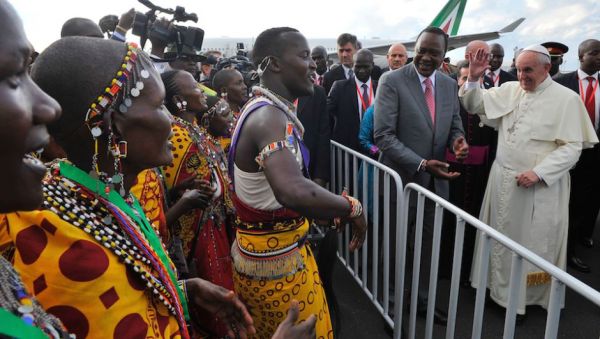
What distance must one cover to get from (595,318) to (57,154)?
3.93 m

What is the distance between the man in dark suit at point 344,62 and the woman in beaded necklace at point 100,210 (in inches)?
206

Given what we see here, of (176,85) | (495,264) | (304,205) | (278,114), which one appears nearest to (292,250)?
(304,205)

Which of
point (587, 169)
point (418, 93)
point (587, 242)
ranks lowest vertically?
point (587, 242)

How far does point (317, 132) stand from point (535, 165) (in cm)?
205

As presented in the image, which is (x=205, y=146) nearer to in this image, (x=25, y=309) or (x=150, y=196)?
(x=150, y=196)

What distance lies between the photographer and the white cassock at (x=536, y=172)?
10.2ft

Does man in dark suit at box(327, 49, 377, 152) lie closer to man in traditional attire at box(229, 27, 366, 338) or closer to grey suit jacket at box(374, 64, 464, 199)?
grey suit jacket at box(374, 64, 464, 199)

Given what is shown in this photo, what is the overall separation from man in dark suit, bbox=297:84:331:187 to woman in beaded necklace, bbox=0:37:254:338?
2.94 meters

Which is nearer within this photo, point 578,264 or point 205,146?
point 205,146

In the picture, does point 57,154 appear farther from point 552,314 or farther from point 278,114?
point 552,314

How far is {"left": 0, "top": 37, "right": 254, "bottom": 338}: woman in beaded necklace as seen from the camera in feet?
2.93

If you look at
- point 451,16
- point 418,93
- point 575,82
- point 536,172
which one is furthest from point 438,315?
point 451,16

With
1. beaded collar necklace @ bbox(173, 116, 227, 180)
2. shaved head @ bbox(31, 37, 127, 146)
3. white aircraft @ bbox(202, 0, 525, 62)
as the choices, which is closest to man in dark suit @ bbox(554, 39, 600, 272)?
beaded collar necklace @ bbox(173, 116, 227, 180)

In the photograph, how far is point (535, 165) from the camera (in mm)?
3166
